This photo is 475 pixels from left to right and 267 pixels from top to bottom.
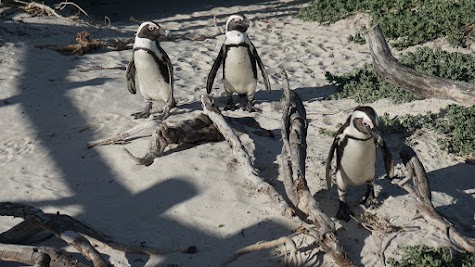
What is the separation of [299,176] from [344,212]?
43 cm

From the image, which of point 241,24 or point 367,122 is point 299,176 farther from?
point 241,24

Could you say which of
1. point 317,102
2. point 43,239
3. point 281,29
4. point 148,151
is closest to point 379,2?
point 281,29

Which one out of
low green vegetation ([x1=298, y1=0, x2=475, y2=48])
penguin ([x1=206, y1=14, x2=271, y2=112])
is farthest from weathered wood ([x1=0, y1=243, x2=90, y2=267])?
low green vegetation ([x1=298, y1=0, x2=475, y2=48])

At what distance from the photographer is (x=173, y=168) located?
210 inches

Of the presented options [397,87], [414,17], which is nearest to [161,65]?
[397,87]

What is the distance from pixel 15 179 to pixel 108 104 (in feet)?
6.05

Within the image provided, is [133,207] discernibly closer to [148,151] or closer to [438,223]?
[148,151]

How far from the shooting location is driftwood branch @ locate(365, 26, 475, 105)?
21.1 feet

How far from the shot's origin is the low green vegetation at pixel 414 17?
925 cm

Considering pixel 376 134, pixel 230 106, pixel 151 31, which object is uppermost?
pixel 151 31

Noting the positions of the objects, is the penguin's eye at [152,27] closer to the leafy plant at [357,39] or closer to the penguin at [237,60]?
the penguin at [237,60]

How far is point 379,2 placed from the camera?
1074cm

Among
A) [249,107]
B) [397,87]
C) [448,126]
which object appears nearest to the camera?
[448,126]

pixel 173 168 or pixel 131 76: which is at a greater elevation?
pixel 131 76
